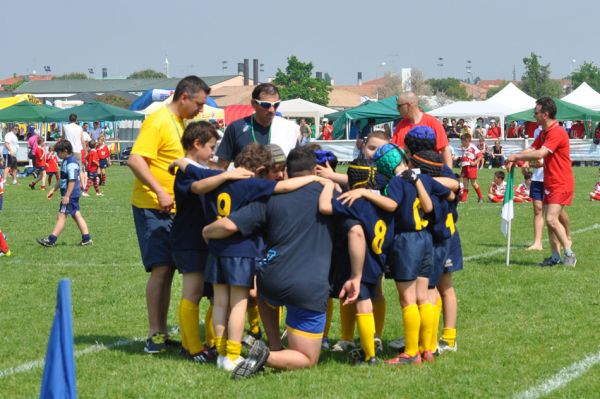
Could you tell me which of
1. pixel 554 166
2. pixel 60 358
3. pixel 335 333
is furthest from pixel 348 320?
pixel 554 166

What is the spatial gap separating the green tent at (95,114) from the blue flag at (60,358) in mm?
41076

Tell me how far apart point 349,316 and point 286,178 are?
127 cm

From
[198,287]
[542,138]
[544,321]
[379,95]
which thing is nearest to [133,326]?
[198,287]

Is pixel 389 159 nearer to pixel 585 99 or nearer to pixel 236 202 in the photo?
pixel 236 202

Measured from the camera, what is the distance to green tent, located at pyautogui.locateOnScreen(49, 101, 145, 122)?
44750 mm

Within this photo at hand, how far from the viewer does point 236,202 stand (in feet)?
23.5

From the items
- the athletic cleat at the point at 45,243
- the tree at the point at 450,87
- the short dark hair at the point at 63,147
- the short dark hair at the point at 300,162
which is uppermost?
the short dark hair at the point at 300,162

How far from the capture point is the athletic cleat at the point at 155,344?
7.95 m

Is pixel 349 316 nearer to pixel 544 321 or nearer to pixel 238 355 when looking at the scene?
pixel 238 355

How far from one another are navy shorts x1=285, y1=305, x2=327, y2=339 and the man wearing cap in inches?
64.4

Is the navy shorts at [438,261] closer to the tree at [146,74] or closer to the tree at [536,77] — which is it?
the tree at [536,77]

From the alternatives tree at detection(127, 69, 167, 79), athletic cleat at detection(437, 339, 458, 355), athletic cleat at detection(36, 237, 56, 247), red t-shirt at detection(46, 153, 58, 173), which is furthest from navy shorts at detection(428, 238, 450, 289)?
tree at detection(127, 69, 167, 79)

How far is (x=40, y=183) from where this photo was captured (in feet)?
106

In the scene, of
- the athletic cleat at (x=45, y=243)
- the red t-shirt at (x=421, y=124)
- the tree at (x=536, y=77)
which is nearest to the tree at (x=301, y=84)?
the tree at (x=536, y=77)
